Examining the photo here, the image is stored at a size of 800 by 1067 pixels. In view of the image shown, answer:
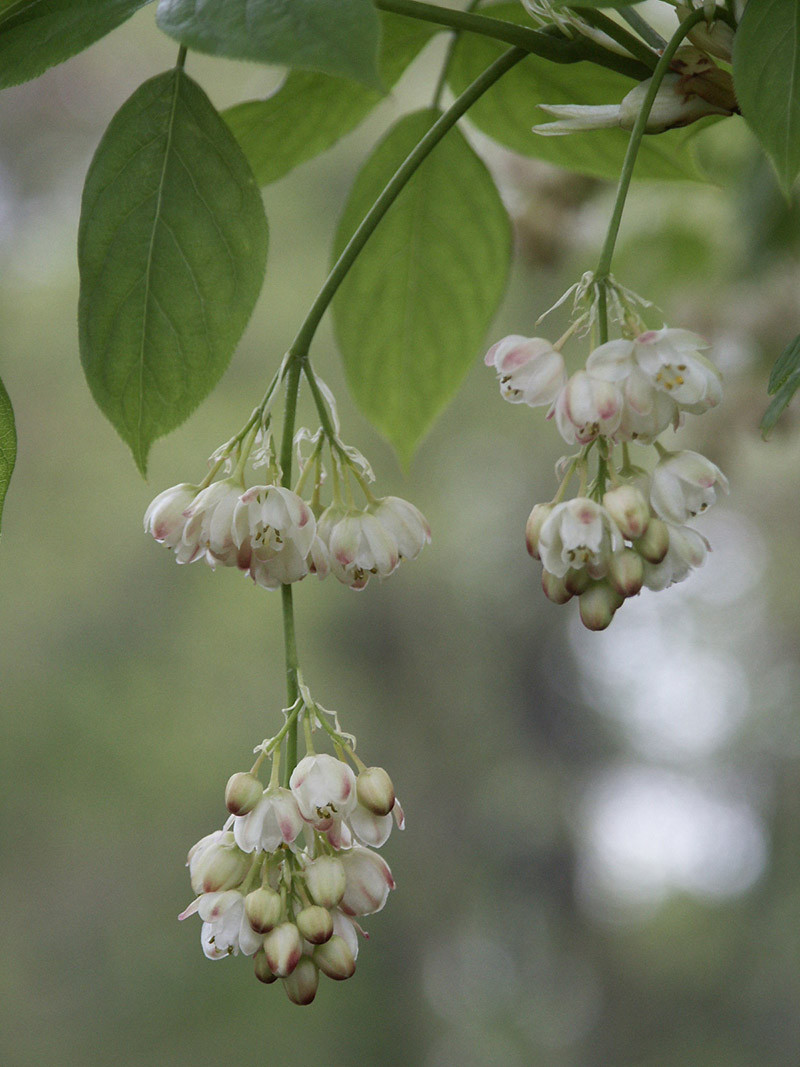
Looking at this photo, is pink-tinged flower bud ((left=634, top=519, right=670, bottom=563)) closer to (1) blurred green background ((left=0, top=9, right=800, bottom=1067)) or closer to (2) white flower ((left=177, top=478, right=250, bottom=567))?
(2) white flower ((left=177, top=478, right=250, bottom=567))

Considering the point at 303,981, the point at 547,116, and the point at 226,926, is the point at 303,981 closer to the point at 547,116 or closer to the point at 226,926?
the point at 226,926

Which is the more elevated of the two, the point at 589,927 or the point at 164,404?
the point at 164,404

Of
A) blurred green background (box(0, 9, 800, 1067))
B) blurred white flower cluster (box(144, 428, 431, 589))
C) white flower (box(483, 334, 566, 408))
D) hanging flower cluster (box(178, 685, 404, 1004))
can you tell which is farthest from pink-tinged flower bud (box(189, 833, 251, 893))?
blurred green background (box(0, 9, 800, 1067))

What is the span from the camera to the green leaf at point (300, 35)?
29 cm

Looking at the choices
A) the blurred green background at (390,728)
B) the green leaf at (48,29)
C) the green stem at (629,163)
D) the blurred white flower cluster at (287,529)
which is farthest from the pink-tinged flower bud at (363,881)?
the blurred green background at (390,728)

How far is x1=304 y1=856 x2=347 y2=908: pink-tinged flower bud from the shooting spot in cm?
41

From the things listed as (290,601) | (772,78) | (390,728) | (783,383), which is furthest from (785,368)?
(390,728)

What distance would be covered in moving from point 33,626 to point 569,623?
14.3 feet

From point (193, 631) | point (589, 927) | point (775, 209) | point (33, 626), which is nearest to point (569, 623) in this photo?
point (589, 927)

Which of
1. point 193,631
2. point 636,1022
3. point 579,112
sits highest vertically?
point 193,631

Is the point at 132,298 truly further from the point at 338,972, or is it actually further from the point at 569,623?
the point at 569,623

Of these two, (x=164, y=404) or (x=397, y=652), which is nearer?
(x=164, y=404)

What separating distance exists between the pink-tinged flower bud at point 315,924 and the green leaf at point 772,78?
11.9 inches

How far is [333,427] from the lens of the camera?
18.1 inches
